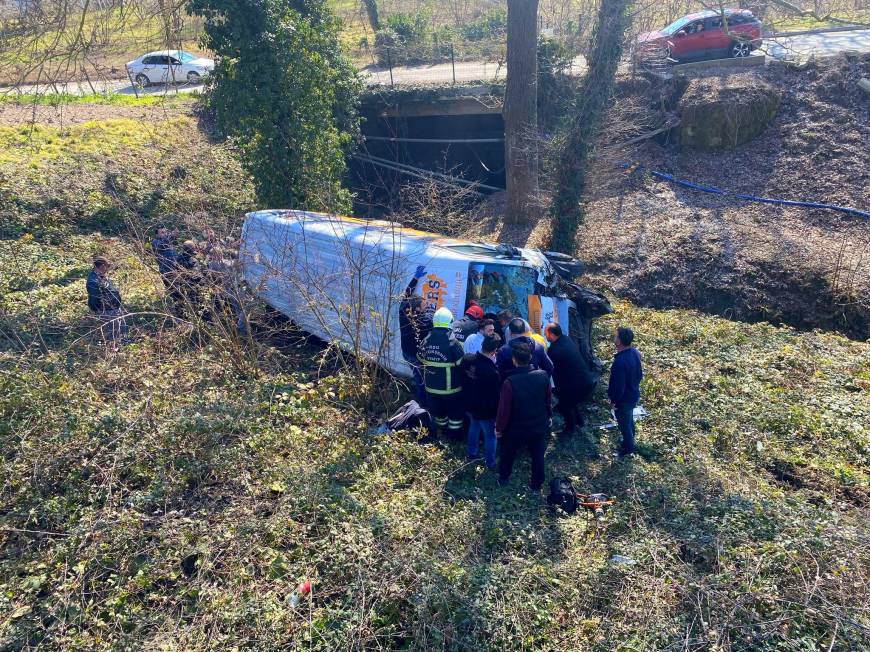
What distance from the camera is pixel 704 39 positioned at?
15.2m

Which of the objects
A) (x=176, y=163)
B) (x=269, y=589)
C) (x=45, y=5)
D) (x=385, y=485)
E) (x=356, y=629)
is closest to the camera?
(x=356, y=629)

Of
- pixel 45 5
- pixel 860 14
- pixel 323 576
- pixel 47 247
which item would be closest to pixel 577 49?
pixel 860 14

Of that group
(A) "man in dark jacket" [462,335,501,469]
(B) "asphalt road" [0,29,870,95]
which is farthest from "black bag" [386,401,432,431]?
(B) "asphalt road" [0,29,870,95]

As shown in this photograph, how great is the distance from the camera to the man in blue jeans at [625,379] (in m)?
5.62

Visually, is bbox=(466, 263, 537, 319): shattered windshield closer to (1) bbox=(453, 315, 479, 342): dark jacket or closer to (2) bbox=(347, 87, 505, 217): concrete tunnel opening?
(1) bbox=(453, 315, 479, 342): dark jacket

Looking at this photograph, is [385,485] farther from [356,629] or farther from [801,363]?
[801,363]

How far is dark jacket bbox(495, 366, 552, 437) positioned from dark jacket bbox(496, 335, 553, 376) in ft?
0.82

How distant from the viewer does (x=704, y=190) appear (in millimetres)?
12469

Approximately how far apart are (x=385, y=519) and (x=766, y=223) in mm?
10328

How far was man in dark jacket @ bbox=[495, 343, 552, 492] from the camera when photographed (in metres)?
4.93

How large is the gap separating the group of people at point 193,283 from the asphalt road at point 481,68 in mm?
7832

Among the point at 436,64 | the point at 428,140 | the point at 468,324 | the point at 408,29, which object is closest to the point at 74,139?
the point at 428,140

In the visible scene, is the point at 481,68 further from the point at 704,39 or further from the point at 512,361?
the point at 512,361

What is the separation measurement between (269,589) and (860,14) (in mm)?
24317
